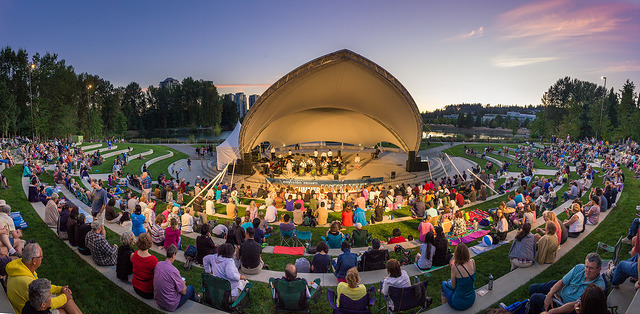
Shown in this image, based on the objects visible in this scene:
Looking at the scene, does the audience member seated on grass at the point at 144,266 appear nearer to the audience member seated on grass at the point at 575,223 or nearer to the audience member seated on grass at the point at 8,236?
the audience member seated on grass at the point at 8,236

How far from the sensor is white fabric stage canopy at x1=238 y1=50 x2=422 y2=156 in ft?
67.2

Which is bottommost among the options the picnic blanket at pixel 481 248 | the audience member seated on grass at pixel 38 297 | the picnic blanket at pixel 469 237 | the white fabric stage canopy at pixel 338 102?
the picnic blanket at pixel 469 237

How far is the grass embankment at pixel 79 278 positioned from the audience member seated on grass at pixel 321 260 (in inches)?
123

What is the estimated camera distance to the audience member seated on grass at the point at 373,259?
6945mm

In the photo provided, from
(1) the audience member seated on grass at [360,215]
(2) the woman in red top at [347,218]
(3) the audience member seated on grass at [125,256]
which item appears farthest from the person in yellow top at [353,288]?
(2) the woman in red top at [347,218]

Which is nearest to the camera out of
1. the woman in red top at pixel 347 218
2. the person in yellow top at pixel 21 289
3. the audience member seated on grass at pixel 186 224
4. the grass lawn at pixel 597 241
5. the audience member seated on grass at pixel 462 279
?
the person in yellow top at pixel 21 289

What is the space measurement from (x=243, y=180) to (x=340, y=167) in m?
7.23

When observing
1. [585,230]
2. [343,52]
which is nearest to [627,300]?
[585,230]

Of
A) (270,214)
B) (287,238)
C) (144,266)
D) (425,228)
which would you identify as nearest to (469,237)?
(425,228)

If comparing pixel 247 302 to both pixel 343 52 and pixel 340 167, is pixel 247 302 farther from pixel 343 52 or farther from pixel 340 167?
pixel 340 167

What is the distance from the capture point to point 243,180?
21484mm

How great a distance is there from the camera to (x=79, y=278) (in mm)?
6266

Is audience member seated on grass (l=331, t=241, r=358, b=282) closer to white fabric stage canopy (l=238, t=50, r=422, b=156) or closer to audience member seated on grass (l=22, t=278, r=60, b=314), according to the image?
audience member seated on grass (l=22, t=278, r=60, b=314)

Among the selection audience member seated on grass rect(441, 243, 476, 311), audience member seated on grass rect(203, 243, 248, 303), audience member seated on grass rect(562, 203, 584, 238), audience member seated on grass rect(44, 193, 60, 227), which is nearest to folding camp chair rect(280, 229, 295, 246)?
audience member seated on grass rect(203, 243, 248, 303)
